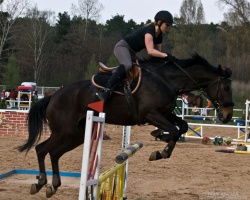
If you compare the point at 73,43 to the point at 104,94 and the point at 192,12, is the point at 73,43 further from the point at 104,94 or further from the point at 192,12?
the point at 104,94

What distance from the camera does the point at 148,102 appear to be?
642 cm

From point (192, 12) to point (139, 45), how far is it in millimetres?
49349

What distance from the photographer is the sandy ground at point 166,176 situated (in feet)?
25.5

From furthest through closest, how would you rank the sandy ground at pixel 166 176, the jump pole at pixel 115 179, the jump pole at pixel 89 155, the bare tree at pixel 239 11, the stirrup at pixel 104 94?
the bare tree at pixel 239 11
the sandy ground at pixel 166 176
the stirrup at pixel 104 94
the jump pole at pixel 115 179
the jump pole at pixel 89 155

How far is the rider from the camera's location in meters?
6.46

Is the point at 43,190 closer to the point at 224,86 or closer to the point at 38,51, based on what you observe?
the point at 224,86

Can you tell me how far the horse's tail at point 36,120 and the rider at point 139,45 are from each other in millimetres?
998

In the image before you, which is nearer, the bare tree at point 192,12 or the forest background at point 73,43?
the forest background at point 73,43

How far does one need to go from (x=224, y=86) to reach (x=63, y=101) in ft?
6.68

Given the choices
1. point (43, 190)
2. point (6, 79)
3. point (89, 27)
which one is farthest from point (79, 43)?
point (43, 190)

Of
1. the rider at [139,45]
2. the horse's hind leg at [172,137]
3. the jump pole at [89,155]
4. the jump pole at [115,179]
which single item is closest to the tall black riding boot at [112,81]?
the rider at [139,45]

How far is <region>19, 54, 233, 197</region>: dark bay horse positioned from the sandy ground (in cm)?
93

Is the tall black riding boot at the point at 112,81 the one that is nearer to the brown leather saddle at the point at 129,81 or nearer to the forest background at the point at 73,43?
the brown leather saddle at the point at 129,81

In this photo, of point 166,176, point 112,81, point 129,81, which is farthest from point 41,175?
point 166,176
